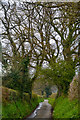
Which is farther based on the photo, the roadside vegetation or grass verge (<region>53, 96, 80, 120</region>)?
the roadside vegetation

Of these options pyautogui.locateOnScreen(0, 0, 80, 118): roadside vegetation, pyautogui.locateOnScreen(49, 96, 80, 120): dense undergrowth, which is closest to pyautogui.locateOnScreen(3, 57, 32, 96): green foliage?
pyautogui.locateOnScreen(0, 0, 80, 118): roadside vegetation

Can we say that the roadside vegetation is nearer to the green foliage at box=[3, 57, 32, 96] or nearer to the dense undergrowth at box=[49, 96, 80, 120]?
the green foliage at box=[3, 57, 32, 96]

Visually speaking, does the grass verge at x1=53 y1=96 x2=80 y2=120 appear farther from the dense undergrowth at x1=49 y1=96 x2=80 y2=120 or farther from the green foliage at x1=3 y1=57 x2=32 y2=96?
the green foliage at x1=3 y1=57 x2=32 y2=96

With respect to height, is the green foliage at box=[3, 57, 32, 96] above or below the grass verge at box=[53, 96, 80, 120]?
above

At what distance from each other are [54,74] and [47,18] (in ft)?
17.0

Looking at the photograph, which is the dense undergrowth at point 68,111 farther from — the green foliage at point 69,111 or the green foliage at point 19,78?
the green foliage at point 19,78

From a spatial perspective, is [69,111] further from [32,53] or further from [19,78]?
[32,53]

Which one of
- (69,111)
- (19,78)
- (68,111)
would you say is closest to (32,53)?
(19,78)

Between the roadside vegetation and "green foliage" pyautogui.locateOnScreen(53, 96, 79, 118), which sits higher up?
the roadside vegetation

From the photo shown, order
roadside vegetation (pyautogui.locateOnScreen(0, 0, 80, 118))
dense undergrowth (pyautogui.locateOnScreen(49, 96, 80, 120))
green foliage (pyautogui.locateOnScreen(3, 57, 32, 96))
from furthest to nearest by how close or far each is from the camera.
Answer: roadside vegetation (pyautogui.locateOnScreen(0, 0, 80, 118)) → green foliage (pyautogui.locateOnScreen(3, 57, 32, 96)) → dense undergrowth (pyautogui.locateOnScreen(49, 96, 80, 120))

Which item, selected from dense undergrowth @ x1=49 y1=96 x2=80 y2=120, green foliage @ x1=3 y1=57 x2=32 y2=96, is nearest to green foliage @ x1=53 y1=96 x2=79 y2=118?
dense undergrowth @ x1=49 y1=96 x2=80 y2=120

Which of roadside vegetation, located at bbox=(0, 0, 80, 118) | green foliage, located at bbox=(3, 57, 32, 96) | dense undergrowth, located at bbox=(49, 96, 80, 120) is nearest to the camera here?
dense undergrowth, located at bbox=(49, 96, 80, 120)

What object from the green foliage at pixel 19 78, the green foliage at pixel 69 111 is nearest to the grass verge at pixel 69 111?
the green foliage at pixel 69 111

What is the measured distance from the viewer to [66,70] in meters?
→ 10.9
